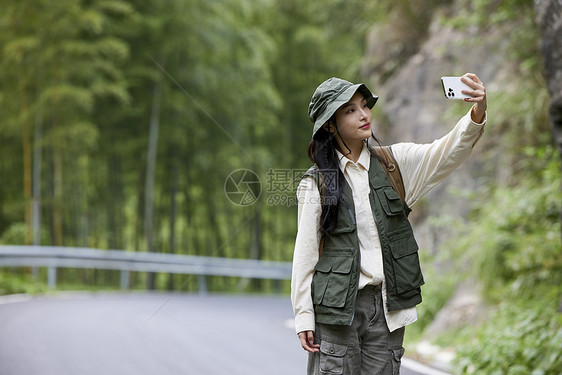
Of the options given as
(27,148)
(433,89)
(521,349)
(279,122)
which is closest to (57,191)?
(27,148)

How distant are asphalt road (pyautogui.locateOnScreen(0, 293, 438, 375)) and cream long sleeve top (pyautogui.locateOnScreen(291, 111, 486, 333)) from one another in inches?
90.7

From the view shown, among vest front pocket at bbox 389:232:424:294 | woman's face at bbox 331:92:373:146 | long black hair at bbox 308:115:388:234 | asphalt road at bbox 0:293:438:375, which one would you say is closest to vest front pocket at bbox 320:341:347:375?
vest front pocket at bbox 389:232:424:294

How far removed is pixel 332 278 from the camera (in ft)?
7.59

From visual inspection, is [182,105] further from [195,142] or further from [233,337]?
[233,337]

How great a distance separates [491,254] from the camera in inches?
228

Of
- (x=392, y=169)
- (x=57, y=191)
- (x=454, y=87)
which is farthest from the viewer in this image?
(x=57, y=191)

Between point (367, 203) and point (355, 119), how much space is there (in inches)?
11.3

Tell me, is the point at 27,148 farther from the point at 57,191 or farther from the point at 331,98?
the point at 331,98

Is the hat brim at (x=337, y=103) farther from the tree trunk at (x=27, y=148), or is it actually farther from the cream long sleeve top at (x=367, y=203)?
the tree trunk at (x=27, y=148)

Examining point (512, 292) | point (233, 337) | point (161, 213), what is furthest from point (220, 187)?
point (512, 292)

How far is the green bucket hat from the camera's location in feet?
7.71

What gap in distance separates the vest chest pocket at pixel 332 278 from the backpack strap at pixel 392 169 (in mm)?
310

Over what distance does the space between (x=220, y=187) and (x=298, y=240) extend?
12427 millimetres

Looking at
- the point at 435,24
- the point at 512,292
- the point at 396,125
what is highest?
the point at 435,24
